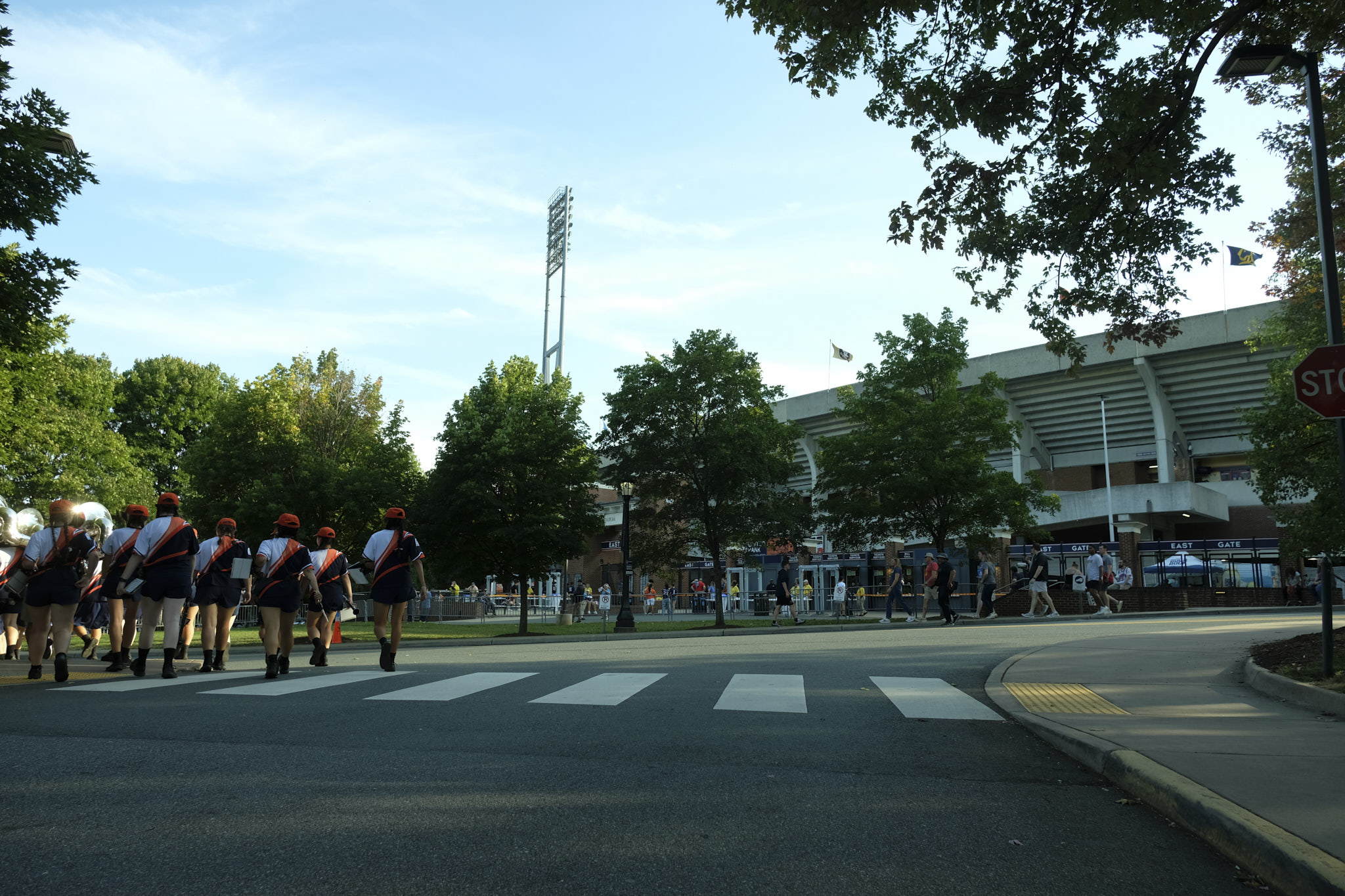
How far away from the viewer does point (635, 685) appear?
927 cm

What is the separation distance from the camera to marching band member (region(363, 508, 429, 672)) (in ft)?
36.3

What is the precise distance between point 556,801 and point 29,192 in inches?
553

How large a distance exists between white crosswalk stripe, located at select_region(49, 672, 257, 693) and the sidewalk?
290 inches

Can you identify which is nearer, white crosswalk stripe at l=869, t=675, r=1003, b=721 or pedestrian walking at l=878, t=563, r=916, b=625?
white crosswalk stripe at l=869, t=675, r=1003, b=721

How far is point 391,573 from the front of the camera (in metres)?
11.1

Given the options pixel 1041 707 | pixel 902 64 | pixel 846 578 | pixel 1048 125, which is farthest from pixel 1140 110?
pixel 846 578

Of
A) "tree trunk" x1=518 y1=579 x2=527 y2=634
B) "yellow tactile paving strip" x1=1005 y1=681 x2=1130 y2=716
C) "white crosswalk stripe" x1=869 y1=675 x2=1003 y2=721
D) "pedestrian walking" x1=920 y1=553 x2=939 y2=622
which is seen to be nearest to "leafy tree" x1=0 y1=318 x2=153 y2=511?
"tree trunk" x1=518 y1=579 x2=527 y2=634

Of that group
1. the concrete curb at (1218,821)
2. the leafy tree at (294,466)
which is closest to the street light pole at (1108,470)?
the leafy tree at (294,466)

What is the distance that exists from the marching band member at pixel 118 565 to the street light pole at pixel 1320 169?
1104 centimetres

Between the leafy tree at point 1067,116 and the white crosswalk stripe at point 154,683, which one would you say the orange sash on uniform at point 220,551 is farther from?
the leafy tree at point 1067,116

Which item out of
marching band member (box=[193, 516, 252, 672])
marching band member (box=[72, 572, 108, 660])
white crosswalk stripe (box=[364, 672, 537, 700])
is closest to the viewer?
white crosswalk stripe (box=[364, 672, 537, 700])

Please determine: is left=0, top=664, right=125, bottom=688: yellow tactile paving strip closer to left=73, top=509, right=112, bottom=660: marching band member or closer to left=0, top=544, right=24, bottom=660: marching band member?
left=0, top=544, right=24, bottom=660: marching band member

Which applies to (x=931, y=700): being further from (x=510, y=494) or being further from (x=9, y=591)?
(x=510, y=494)

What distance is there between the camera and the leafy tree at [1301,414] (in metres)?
13.1
